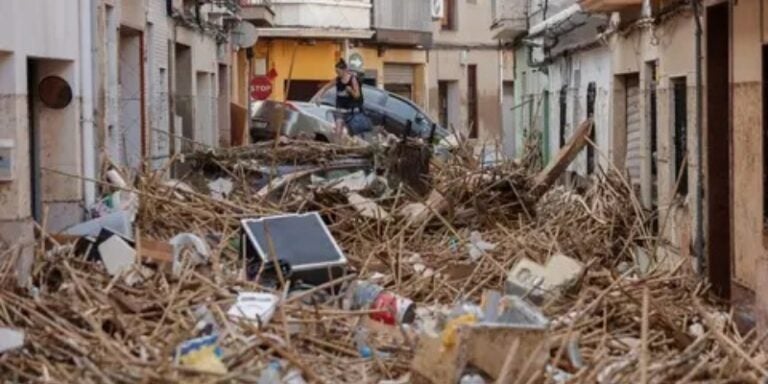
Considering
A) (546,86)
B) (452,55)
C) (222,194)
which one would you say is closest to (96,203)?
(222,194)

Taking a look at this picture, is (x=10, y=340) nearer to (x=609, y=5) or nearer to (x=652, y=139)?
(x=652, y=139)

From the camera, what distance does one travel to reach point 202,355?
27.3 feet

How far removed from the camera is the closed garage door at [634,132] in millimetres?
17152

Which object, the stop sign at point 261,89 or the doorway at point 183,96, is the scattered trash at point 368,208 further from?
the stop sign at point 261,89

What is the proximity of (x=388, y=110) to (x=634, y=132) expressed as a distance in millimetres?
12344

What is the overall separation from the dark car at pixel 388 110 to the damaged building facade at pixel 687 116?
247 inches

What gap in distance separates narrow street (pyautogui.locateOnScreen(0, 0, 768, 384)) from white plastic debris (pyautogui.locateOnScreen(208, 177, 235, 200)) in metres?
0.07

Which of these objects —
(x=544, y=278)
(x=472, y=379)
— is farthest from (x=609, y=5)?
(x=472, y=379)

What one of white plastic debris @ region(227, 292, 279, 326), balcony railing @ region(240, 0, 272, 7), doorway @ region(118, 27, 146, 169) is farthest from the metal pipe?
balcony railing @ region(240, 0, 272, 7)

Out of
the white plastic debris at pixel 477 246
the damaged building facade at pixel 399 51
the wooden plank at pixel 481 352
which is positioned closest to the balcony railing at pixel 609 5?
the white plastic debris at pixel 477 246

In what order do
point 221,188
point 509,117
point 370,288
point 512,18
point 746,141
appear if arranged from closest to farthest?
point 370,288 < point 746,141 < point 221,188 < point 512,18 < point 509,117

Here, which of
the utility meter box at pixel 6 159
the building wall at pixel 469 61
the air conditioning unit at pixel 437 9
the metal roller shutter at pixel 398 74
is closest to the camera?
the utility meter box at pixel 6 159

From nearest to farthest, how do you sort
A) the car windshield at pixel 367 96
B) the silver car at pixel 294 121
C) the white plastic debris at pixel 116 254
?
the white plastic debris at pixel 116 254
the silver car at pixel 294 121
the car windshield at pixel 367 96

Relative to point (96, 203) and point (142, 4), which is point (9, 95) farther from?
point (142, 4)
